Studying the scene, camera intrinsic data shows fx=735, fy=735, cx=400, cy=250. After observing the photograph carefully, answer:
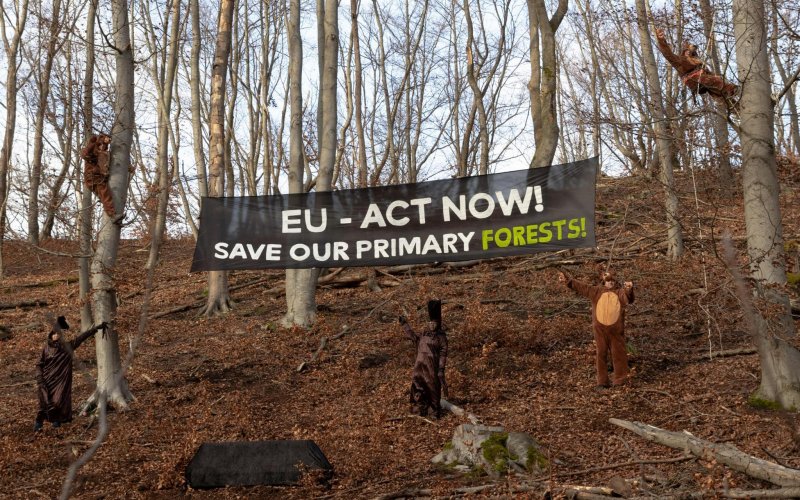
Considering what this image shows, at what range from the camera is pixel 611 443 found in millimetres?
8531

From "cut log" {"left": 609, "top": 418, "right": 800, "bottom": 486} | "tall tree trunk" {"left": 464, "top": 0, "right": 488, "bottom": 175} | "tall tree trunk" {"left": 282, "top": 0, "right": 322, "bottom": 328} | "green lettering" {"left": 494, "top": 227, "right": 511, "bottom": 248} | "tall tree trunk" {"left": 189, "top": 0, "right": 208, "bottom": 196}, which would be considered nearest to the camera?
"cut log" {"left": 609, "top": 418, "right": 800, "bottom": 486}

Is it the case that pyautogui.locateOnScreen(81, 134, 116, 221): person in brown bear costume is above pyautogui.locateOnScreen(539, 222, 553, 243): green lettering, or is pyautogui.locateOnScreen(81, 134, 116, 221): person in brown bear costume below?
above

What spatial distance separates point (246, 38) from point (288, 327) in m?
15.6

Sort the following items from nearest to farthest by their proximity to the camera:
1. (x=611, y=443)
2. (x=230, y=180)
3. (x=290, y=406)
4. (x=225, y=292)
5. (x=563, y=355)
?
(x=611, y=443)
(x=290, y=406)
(x=563, y=355)
(x=225, y=292)
(x=230, y=180)

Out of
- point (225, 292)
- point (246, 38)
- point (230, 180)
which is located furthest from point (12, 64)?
point (225, 292)

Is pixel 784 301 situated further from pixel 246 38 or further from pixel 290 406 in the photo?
pixel 246 38

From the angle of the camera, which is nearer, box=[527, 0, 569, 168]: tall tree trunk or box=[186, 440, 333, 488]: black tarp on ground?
box=[186, 440, 333, 488]: black tarp on ground

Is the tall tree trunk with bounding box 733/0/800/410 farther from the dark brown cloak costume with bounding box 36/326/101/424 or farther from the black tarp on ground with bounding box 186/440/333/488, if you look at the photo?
the dark brown cloak costume with bounding box 36/326/101/424

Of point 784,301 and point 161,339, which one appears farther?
point 161,339

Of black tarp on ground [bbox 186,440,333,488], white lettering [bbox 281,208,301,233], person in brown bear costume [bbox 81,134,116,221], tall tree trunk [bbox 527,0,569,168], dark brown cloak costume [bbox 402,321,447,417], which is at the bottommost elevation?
black tarp on ground [bbox 186,440,333,488]

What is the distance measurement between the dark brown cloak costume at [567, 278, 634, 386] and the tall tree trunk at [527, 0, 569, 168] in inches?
188

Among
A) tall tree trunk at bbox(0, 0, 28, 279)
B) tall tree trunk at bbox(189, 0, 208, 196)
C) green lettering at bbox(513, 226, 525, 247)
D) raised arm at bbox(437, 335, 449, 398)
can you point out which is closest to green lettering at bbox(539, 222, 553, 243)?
green lettering at bbox(513, 226, 525, 247)

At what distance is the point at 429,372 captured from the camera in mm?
10266

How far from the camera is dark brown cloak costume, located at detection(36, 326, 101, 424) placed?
1052cm
